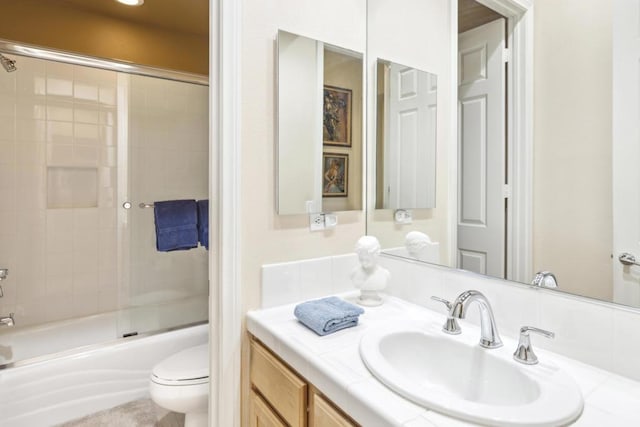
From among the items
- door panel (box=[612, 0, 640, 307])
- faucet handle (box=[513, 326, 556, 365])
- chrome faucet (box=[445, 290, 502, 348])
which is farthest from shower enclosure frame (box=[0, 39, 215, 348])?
door panel (box=[612, 0, 640, 307])

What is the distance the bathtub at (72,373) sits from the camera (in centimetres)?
163

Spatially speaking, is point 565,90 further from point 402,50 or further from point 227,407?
point 227,407

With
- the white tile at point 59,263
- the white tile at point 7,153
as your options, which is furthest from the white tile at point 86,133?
the white tile at point 59,263

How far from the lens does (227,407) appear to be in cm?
123

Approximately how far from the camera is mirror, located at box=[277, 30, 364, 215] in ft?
4.23

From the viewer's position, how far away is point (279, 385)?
1.03 meters

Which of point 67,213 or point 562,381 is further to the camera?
point 67,213

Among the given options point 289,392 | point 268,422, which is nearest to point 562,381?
point 289,392

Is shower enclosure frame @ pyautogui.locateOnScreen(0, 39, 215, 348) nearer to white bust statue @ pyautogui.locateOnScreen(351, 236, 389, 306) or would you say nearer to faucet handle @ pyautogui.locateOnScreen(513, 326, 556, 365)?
white bust statue @ pyautogui.locateOnScreen(351, 236, 389, 306)

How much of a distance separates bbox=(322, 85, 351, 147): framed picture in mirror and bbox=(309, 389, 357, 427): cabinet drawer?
0.95 metres

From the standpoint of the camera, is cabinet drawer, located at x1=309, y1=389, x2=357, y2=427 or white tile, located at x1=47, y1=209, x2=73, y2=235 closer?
cabinet drawer, located at x1=309, y1=389, x2=357, y2=427

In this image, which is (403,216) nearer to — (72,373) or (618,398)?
(618,398)

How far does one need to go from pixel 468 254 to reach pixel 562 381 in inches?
18.7

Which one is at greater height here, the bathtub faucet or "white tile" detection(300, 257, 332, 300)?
"white tile" detection(300, 257, 332, 300)
